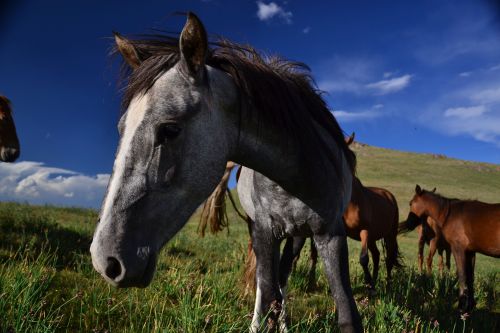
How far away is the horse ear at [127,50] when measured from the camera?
204cm

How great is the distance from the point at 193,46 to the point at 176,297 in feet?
8.94

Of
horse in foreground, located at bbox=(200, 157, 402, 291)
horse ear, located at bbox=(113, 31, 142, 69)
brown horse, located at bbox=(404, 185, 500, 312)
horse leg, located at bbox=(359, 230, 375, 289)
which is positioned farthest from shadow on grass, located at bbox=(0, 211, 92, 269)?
brown horse, located at bbox=(404, 185, 500, 312)

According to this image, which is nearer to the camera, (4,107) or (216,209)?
(216,209)

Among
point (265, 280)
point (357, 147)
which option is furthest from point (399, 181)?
point (265, 280)

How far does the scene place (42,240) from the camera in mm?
5605

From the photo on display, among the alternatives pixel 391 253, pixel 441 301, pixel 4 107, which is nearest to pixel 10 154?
pixel 4 107

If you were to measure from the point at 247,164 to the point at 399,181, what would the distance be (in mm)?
43875

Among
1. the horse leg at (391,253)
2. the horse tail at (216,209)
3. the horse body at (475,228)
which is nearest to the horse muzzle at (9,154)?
the horse tail at (216,209)

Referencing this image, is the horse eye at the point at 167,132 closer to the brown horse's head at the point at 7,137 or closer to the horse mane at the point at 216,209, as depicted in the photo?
the horse mane at the point at 216,209

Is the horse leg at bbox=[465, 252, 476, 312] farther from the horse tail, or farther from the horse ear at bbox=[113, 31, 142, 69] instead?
the horse ear at bbox=[113, 31, 142, 69]

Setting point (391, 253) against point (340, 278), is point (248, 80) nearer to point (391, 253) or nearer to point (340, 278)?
point (340, 278)

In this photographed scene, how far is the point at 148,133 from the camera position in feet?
5.17

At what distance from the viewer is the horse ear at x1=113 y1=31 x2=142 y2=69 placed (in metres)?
2.04

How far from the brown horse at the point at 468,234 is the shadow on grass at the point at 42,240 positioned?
6.15 meters
